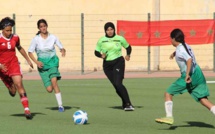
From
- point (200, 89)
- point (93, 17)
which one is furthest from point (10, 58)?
point (93, 17)

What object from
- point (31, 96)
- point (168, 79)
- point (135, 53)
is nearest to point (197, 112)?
point (31, 96)

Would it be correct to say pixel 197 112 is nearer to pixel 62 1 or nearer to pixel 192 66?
pixel 192 66

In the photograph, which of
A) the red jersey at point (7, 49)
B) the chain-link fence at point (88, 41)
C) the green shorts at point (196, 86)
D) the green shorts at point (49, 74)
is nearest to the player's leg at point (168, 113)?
the green shorts at point (196, 86)

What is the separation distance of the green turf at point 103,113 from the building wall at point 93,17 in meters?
7.38

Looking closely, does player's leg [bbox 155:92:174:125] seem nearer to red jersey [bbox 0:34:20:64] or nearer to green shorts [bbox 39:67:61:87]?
red jersey [bbox 0:34:20:64]

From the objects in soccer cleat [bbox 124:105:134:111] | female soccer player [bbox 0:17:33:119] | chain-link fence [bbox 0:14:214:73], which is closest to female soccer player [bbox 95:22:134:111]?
soccer cleat [bbox 124:105:134:111]

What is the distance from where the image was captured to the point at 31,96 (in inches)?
741

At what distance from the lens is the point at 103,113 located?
14.7 m

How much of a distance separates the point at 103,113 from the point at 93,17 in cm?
1469

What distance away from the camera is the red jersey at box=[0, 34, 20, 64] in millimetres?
13664

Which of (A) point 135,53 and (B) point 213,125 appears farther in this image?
(A) point 135,53

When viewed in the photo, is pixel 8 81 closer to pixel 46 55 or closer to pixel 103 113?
pixel 46 55

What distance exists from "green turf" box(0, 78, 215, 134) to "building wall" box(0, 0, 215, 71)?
7.38m

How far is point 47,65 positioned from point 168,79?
10.2 metres
